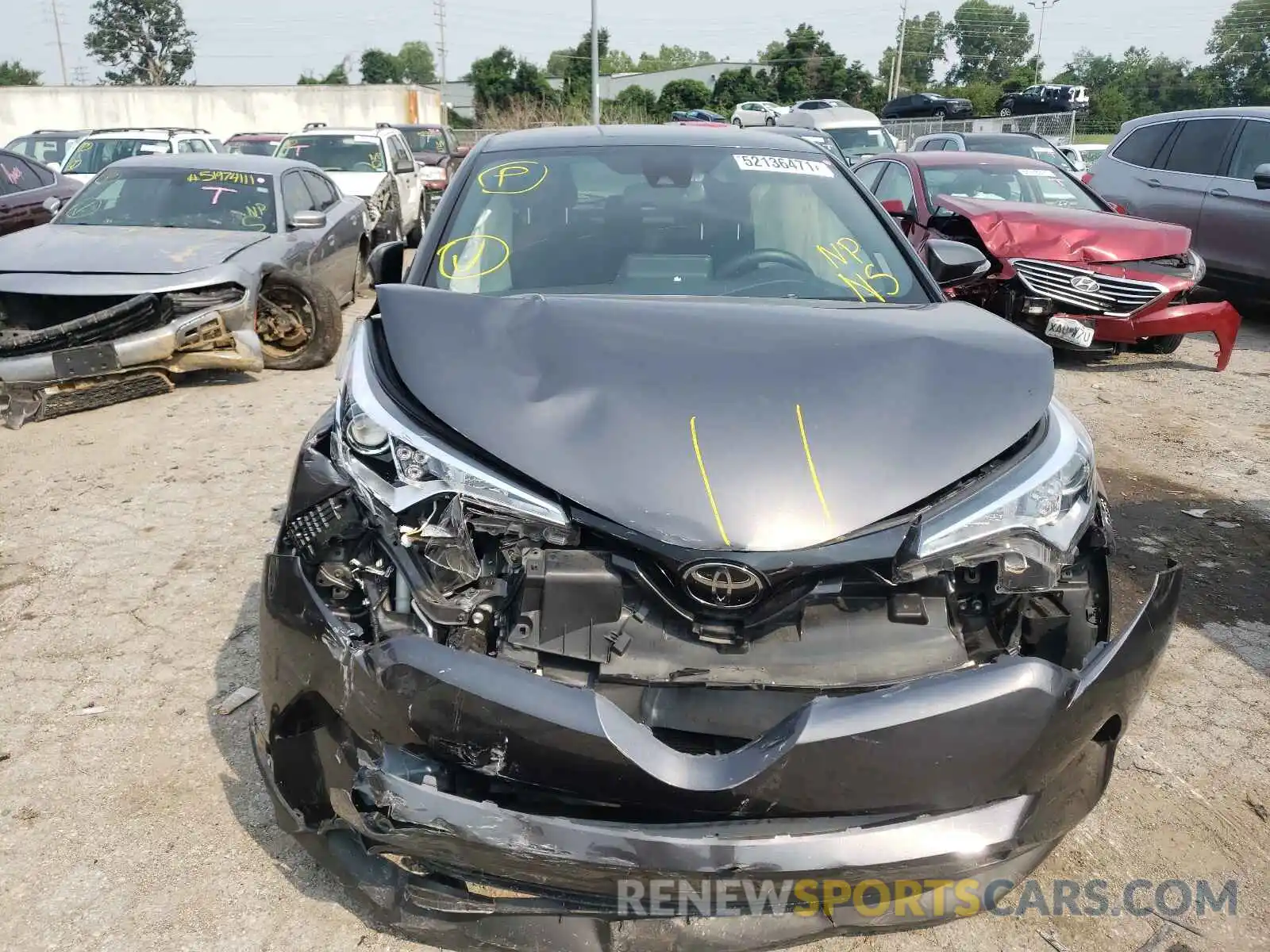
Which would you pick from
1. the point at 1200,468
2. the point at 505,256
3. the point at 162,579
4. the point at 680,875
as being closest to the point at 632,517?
the point at 680,875

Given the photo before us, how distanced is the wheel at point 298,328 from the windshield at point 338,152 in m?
6.65

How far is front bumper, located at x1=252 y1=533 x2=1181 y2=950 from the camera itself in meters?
1.71

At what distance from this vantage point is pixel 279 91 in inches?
1446

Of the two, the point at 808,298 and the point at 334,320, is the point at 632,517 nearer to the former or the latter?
the point at 808,298

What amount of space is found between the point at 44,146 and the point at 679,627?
723 inches

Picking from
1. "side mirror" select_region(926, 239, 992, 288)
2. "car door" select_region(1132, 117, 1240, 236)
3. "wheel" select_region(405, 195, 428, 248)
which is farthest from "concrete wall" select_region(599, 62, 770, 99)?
"side mirror" select_region(926, 239, 992, 288)

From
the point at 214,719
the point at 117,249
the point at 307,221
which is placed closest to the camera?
the point at 214,719

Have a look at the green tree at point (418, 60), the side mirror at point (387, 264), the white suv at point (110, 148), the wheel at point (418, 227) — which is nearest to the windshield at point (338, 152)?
the wheel at point (418, 227)

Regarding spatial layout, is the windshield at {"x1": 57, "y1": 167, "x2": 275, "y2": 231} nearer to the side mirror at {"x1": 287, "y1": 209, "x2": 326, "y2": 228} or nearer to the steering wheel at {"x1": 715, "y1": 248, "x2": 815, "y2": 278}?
the side mirror at {"x1": 287, "y1": 209, "x2": 326, "y2": 228}

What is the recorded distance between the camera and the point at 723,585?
75.7 inches

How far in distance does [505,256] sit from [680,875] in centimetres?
205

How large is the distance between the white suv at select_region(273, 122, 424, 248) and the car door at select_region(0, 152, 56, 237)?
283 centimetres

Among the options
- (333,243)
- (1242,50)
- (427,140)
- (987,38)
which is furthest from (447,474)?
(987,38)

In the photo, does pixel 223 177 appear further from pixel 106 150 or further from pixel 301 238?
pixel 106 150
